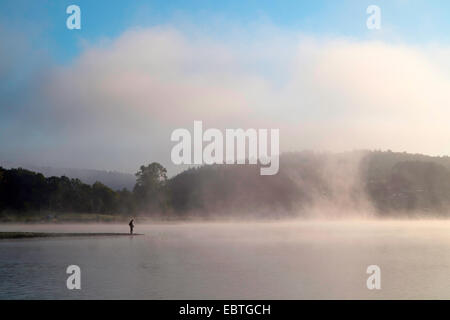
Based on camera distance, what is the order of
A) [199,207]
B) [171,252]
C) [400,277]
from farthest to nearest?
[199,207] < [171,252] < [400,277]

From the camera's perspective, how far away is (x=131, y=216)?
14750cm

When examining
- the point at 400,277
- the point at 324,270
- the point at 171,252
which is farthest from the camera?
the point at 171,252

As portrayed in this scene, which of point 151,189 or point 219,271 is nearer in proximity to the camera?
point 219,271

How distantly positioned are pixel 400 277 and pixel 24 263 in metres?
28.7

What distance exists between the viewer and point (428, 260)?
4391 centimetres

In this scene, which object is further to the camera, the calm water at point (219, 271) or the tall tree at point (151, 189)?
the tall tree at point (151, 189)

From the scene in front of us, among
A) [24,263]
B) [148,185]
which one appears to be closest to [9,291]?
[24,263]

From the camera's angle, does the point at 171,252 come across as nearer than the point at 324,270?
No

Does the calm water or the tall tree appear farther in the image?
the tall tree

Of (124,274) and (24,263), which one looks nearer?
(124,274)
